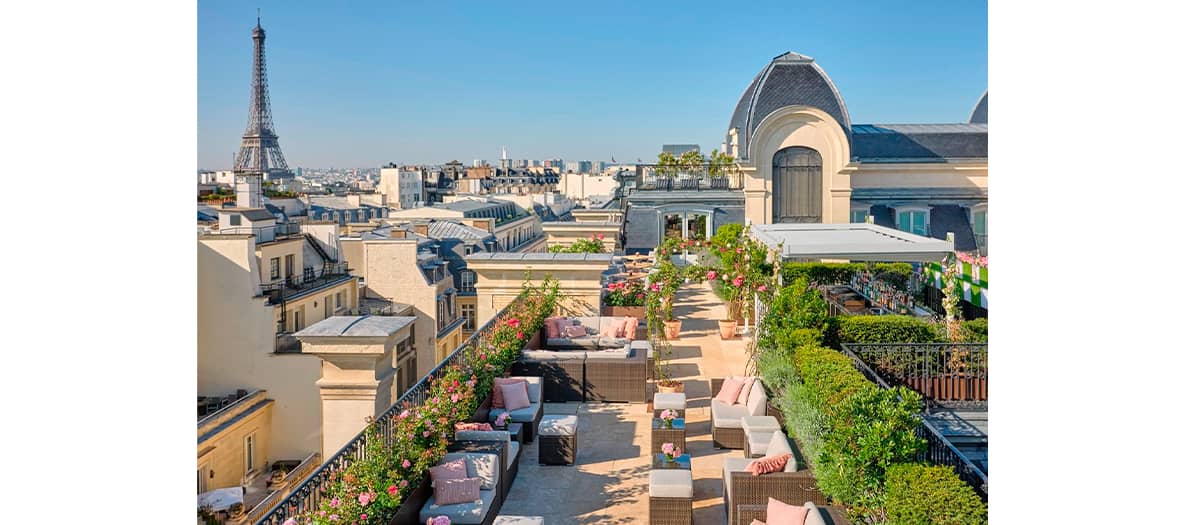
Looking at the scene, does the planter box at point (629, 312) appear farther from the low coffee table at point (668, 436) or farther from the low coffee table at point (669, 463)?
the low coffee table at point (669, 463)

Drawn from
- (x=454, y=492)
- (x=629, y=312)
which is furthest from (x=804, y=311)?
(x=629, y=312)

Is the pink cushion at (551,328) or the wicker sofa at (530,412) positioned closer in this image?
the wicker sofa at (530,412)

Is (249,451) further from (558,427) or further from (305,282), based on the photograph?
(558,427)

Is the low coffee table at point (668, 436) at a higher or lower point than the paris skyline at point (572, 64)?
lower

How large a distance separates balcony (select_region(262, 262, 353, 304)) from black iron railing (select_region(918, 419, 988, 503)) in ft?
57.9

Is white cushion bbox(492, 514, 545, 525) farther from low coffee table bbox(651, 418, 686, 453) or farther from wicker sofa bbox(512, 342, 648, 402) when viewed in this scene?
wicker sofa bbox(512, 342, 648, 402)

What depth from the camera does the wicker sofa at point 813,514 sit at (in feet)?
14.6

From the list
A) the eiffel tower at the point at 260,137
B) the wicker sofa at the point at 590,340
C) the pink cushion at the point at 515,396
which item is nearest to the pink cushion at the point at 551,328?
the wicker sofa at the point at 590,340

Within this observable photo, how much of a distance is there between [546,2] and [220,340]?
1405 cm

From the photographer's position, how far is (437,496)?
5.15 meters

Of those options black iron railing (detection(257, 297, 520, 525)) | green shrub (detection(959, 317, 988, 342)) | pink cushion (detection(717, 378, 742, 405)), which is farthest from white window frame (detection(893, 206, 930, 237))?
black iron railing (detection(257, 297, 520, 525))

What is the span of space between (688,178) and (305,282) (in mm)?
10460

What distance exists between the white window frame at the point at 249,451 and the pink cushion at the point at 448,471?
533 inches
